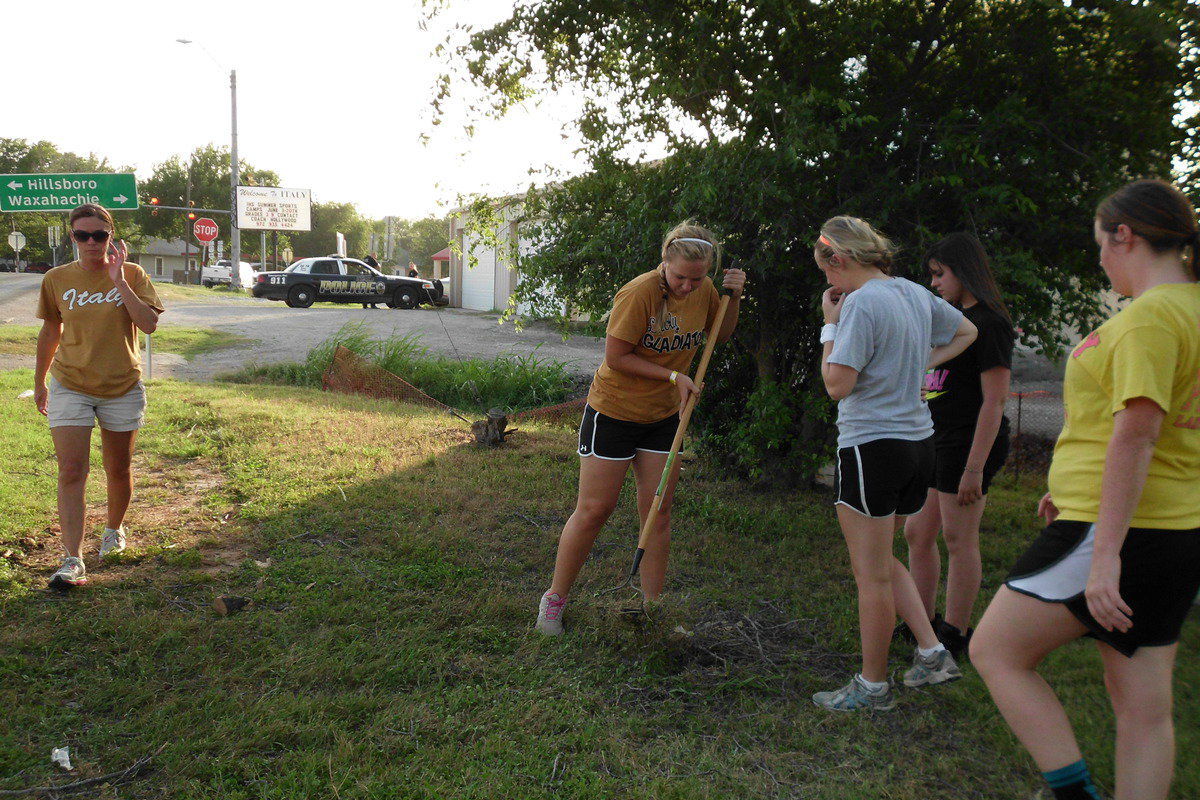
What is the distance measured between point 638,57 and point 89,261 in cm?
349

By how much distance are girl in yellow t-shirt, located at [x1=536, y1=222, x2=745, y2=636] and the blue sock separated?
6.29ft

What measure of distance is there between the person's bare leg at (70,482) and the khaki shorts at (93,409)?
5 centimetres

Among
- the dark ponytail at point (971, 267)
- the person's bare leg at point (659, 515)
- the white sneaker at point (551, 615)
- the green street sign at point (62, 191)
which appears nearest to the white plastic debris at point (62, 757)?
the white sneaker at point (551, 615)

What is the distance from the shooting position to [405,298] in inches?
1102

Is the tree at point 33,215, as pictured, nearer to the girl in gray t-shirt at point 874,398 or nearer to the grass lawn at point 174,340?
the grass lawn at point 174,340

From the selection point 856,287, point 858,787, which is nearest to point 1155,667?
point 858,787

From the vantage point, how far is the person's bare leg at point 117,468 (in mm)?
4344

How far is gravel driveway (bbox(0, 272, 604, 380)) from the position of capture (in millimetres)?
13133

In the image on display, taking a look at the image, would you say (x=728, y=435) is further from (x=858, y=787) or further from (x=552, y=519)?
(x=858, y=787)

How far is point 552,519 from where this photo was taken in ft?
18.4

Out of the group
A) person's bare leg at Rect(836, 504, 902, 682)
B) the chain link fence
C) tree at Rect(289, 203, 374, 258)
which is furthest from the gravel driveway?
tree at Rect(289, 203, 374, 258)

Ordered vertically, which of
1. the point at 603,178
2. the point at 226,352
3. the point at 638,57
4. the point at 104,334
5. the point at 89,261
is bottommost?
the point at 226,352

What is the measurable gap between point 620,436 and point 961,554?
1.55 m

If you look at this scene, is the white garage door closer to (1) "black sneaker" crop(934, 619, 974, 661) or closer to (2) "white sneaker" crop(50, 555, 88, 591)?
(2) "white sneaker" crop(50, 555, 88, 591)
